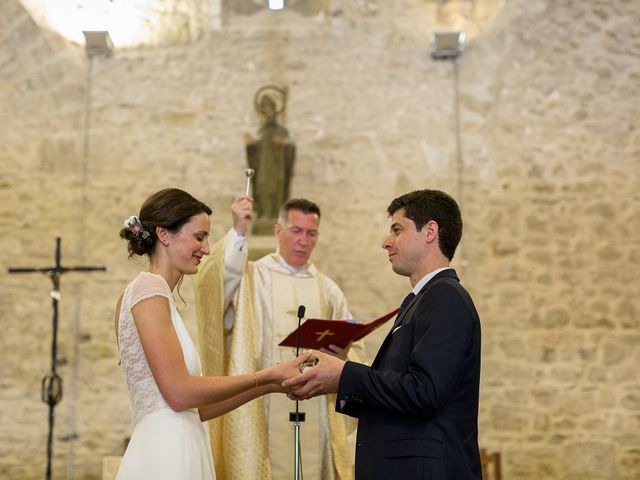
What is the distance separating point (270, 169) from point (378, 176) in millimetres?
1022

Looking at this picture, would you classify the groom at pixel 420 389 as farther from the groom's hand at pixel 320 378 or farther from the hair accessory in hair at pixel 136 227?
the hair accessory in hair at pixel 136 227

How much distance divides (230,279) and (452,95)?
12.2 ft

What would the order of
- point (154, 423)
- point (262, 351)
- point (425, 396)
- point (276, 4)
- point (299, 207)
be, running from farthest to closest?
point (276, 4)
point (299, 207)
point (262, 351)
point (154, 423)
point (425, 396)

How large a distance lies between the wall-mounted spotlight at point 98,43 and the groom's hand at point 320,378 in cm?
516

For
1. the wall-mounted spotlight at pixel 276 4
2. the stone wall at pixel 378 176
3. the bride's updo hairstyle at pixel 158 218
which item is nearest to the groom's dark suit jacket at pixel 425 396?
the bride's updo hairstyle at pixel 158 218

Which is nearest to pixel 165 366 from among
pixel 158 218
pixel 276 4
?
pixel 158 218

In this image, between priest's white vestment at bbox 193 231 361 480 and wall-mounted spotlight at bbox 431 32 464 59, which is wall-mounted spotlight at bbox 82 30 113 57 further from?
priest's white vestment at bbox 193 231 361 480

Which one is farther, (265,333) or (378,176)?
(378,176)

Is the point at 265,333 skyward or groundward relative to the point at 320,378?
skyward

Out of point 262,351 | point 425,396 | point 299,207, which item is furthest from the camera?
point 299,207

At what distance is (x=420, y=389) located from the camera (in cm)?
226

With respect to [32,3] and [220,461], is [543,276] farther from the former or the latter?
[32,3]

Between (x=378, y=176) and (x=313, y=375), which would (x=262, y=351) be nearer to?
(x=313, y=375)

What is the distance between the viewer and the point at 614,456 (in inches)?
248
